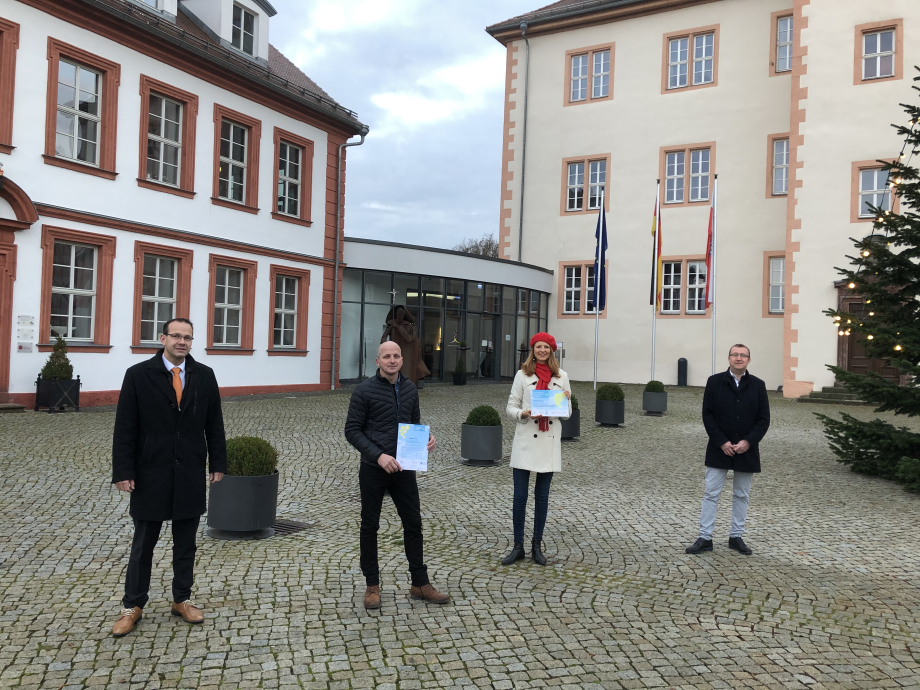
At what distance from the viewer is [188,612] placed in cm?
463

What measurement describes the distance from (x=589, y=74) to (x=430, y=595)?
27.1 m

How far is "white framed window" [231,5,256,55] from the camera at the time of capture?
2088 centimetres

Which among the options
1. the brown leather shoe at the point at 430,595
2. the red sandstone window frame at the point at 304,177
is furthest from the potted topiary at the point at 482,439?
the red sandstone window frame at the point at 304,177

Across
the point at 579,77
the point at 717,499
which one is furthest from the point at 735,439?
the point at 579,77

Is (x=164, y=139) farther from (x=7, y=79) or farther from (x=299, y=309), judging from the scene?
(x=299, y=309)

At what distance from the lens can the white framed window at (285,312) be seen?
20.8 metres

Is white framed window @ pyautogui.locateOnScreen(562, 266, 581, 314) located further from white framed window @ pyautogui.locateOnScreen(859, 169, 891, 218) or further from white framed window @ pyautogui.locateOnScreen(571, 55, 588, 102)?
→ white framed window @ pyautogui.locateOnScreen(859, 169, 891, 218)

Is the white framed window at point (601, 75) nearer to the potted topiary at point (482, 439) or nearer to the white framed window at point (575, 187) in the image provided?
the white framed window at point (575, 187)

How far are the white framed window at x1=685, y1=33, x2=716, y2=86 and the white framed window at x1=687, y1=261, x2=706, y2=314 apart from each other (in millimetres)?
6099

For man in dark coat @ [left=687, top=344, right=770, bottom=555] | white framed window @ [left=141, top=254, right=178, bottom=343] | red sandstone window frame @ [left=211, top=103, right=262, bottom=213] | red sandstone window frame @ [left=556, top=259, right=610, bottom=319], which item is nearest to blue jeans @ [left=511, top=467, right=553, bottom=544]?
man in dark coat @ [left=687, top=344, right=770, bottom=555]

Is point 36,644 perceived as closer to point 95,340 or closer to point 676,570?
point 676,570

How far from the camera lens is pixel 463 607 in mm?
5098

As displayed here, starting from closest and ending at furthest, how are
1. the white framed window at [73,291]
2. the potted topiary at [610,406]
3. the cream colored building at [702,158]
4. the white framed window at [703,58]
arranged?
1. the potted topiary at [610,406]
2. the white framed window at [73,291]
3. the cream colored building at [702,158]
4. the white framed window at [703,58]

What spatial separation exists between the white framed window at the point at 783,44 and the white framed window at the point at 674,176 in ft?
13.0
